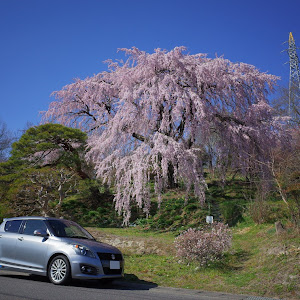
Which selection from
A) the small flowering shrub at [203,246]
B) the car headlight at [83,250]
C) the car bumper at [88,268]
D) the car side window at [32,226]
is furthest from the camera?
the small flowering shrub at [203,246]

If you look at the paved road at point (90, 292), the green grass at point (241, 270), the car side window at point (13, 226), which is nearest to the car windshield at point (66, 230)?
the car side window at point (13, 226)

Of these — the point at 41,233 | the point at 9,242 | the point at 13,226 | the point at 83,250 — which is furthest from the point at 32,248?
the point at 83,250

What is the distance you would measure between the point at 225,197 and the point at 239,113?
471 cm

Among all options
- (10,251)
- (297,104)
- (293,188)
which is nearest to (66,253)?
(10,251)

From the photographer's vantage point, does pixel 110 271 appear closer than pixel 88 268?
No

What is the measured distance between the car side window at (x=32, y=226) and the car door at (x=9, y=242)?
9.0 inches

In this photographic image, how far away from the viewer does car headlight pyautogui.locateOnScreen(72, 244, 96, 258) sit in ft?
21.4

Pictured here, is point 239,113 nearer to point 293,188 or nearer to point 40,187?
point 293,188

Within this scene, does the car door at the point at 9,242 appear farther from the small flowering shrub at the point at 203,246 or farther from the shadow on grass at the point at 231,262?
the shadow on grass at the point at 231,262

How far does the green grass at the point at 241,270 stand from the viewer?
655cm

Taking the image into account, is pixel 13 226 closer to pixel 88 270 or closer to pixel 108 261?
pixel 88 270

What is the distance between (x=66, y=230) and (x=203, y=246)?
11.3ft

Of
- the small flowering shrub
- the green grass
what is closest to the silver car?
the green grass

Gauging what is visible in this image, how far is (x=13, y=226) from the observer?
770cm
